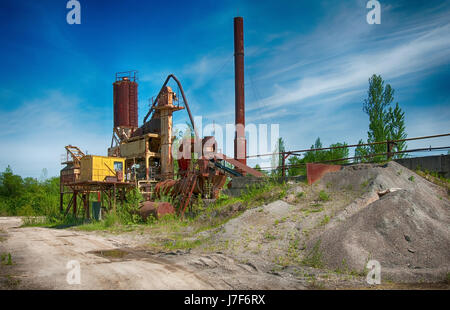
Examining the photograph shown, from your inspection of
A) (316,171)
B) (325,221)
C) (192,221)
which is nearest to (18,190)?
(192,221)

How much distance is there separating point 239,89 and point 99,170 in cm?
1168

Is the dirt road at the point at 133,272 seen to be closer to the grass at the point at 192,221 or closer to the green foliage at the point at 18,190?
the grass at the point at 192,221

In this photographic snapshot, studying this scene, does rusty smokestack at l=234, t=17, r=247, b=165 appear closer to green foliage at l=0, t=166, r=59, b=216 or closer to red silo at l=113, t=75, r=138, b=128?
red silo at l=113, t=75, r=138, b=128

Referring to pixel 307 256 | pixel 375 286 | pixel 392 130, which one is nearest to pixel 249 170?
pixel 307 256

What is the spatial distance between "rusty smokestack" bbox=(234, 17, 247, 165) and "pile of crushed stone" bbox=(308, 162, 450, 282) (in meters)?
14.4

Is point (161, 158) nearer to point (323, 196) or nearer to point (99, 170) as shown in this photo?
point (99, 170)

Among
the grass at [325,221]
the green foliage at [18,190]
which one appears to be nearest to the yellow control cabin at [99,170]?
the grass at [325,221]

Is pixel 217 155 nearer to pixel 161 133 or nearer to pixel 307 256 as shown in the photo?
pixel 161 133

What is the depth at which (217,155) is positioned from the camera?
21.6m

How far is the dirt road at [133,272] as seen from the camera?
20.5 ft

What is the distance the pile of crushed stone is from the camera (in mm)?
7215

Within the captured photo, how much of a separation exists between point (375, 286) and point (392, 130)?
26279 mm

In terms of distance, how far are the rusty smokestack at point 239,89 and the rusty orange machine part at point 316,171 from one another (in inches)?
466
